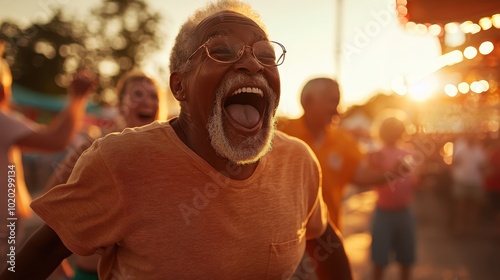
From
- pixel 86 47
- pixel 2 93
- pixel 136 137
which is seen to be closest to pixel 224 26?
pixel 136 137

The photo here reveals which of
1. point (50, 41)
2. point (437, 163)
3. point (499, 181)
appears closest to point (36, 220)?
point (499, 181)

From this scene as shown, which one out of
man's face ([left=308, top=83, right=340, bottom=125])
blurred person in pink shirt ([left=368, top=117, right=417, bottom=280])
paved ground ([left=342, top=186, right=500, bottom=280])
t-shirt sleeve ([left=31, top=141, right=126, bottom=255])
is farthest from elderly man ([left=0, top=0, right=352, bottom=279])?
paved ground ([left=342, top=186, right=500, bottom=280])

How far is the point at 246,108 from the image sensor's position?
1.82 m

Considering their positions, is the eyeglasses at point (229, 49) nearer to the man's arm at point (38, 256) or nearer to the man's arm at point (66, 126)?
the man's arm at point (38, 256)

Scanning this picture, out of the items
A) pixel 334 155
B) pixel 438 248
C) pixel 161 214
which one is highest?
pixel 161 214

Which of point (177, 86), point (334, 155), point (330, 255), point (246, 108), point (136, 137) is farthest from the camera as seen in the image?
point (334, 155)

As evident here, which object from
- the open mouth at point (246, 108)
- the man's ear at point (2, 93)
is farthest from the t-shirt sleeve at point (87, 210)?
the man's ear at point (2, 93)

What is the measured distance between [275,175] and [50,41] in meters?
46.4

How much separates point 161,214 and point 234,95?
1.71ft

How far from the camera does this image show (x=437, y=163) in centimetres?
1326

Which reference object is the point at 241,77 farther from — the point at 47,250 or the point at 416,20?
the point at 416,20

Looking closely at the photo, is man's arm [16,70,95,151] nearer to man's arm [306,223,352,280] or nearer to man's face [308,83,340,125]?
man's face [308,83,340,125]

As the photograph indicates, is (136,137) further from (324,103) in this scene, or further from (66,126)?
(324,103)

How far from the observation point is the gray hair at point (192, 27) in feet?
6.06
